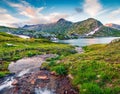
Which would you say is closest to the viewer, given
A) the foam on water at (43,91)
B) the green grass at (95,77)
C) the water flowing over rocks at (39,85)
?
the green grass at (95,77)

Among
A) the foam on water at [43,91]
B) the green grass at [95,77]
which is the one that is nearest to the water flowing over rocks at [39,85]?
the foam on water at [43,91]

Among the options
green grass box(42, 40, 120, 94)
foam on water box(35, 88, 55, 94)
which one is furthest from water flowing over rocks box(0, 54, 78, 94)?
green grass box(42, 40, 120, 94)

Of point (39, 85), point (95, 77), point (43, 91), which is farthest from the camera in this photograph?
point (39, 85)

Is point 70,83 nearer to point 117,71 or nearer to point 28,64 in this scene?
point 117,71

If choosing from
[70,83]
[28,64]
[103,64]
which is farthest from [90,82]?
[28,64]

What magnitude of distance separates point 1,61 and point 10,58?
4157 mm

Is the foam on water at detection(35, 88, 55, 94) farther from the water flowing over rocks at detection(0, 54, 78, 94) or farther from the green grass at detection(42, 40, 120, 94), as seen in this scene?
the green grass at detection(42, 40, 120, 94)

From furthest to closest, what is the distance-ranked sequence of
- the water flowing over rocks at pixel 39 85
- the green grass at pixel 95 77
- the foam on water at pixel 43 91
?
1. the water flowing over rocks at pixel 39 85
2. the foam on water at pixel 43 91
3. the green grass at pixel 95 77

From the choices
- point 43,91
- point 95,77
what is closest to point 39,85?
point 43,91

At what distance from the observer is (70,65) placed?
3244 centimetres

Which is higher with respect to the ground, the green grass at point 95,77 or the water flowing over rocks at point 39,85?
the green grass at point 95,77

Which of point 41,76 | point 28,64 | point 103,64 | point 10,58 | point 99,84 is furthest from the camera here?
point 10,58

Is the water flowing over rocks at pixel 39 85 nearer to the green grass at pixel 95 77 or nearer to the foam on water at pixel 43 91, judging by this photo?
the foam on water at pixel 43 91

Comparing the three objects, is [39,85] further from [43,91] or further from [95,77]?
[95,77]
